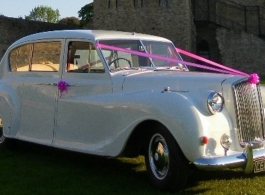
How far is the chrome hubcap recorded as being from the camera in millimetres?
5090

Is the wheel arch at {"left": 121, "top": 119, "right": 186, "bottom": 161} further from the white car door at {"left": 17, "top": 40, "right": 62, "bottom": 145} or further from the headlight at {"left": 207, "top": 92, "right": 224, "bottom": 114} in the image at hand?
the white car door at {"left": 17, "top": 40, "right": 62, "bottom": 145}

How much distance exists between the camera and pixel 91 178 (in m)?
5.80

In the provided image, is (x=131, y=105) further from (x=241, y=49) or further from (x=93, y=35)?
(x=241, y=49)

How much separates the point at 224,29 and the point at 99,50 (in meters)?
29.8

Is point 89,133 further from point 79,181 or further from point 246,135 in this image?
point 246,135

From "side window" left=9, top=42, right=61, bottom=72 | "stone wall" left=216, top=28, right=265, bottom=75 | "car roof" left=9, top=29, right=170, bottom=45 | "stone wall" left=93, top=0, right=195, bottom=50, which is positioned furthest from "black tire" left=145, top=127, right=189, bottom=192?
"stone wall" left=216, top=28, right=265, bottom=75

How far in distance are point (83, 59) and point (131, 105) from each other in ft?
3.81

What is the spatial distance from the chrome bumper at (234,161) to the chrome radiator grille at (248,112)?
0.16m

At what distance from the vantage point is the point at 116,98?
18.4 feet

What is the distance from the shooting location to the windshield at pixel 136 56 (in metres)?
6.13

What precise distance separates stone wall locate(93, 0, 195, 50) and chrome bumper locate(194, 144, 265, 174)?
29609 millimetres

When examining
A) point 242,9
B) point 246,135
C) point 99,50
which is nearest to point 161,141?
point 246,135

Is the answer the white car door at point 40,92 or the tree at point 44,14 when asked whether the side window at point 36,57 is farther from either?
the tree at point 44,14

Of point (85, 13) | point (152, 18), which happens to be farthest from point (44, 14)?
point (152, 18)
